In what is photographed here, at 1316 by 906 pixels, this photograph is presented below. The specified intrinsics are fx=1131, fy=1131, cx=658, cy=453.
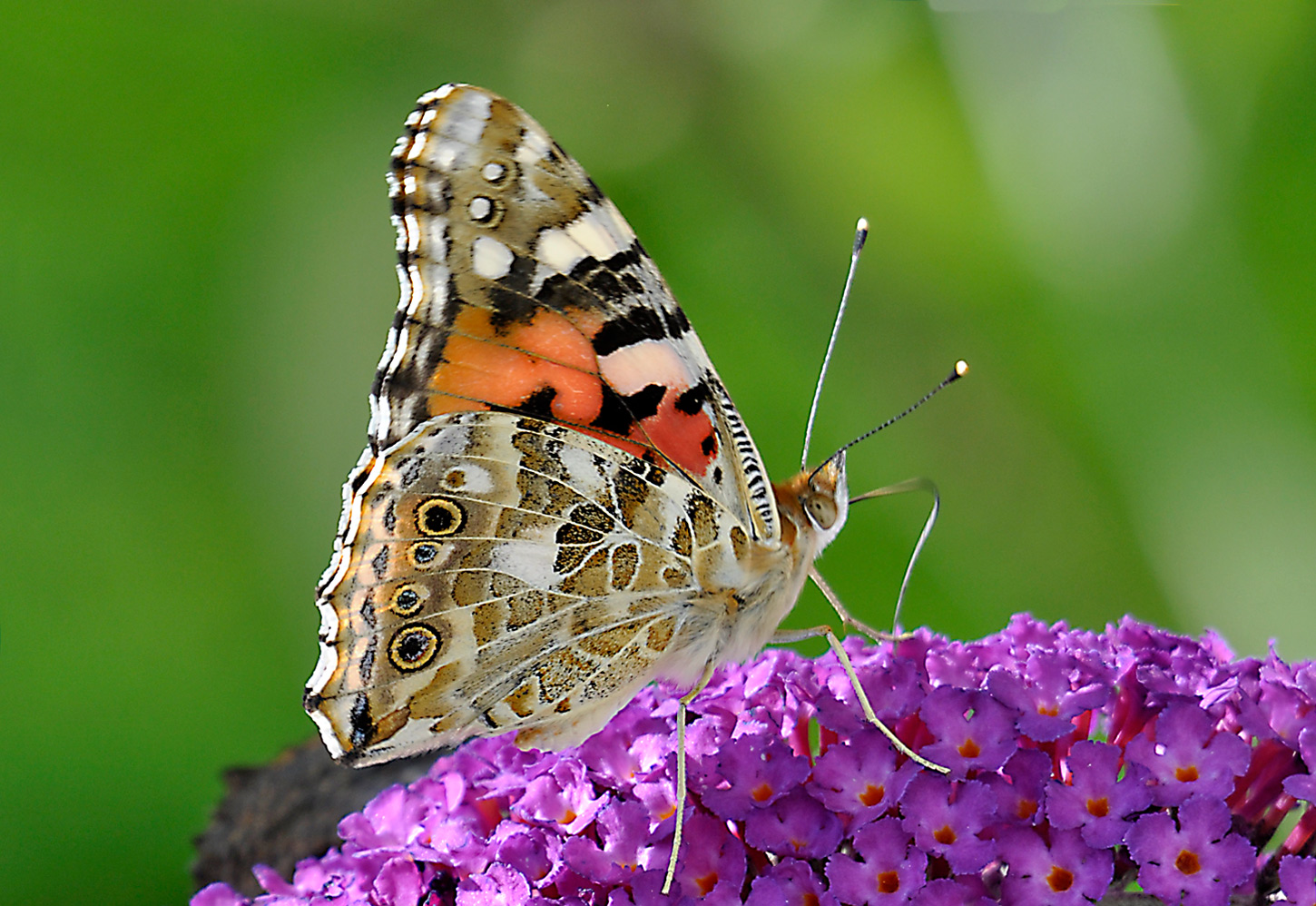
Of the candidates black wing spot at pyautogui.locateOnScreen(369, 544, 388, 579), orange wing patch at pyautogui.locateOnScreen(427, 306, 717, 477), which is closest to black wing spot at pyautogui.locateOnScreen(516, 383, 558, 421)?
orange wing patch at pyautogui.locateOnScreen(427, 306, 717, 477)

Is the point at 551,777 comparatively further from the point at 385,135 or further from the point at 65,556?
the point at 65,556

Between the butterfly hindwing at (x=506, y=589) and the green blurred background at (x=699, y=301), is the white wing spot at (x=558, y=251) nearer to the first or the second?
the butterfly hindwing at (x=506, y=589)

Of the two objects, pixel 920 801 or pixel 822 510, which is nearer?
pixel 920 801

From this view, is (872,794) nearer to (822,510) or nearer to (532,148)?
(822,510)

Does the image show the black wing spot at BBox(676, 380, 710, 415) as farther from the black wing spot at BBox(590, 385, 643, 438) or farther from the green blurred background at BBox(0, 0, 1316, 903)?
the green blurred background at BBox(0, 0, 1316, 903)

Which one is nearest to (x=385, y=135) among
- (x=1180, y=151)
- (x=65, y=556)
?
(x=65, y=556)

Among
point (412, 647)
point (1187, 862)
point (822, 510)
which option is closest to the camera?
point (1187, 862)

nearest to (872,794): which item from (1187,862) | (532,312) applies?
(1187,862)
